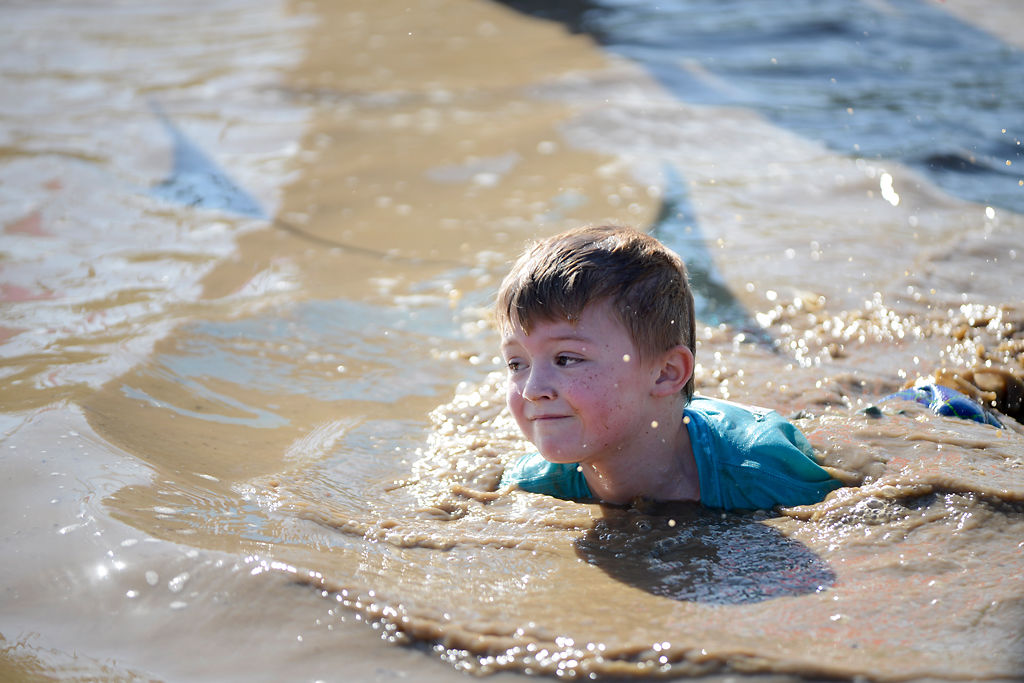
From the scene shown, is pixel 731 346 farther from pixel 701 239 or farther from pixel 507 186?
pixel 507 186

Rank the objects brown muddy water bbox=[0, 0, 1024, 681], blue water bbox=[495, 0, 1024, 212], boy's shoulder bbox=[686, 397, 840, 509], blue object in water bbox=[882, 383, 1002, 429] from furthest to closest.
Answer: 1. blue water bbox=[495, 0, 1024, 212]
2. blue object in water bbox=[882, 383, 1002, 429]
3. boy's shoulder bbox=[686, 397, 840, 509]
4. brown muddy water bbox=[0, 0, 1024, 681]

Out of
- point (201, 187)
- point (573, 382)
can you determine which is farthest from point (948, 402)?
point (201, 187)

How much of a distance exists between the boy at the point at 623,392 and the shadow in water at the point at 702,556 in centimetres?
12

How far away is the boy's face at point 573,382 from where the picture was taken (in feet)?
8.80

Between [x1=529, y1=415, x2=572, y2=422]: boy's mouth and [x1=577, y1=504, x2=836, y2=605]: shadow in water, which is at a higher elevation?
[x1=529, y1=415, x2=572, y2=422]: boy's mouth

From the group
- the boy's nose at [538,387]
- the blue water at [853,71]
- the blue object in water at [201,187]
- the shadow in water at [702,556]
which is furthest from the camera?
the blue water at [853,71]

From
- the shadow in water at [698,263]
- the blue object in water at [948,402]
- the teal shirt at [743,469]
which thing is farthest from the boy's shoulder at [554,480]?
the blue object in water at [948,402]

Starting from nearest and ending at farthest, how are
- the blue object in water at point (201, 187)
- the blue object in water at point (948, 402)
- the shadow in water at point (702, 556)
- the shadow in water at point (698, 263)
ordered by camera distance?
the shadow in water at point (702, 556), the blue object in water at point (948, 402), the shadow in water at point (698, 263), the blue object in water at point (201, 187)

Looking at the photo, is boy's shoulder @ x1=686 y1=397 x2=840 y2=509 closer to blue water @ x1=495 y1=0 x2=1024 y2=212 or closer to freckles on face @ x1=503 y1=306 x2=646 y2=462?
freckles on face @ x1=503 y1=306 x2=646 y2=462

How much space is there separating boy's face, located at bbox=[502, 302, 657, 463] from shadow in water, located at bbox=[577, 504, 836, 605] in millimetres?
244

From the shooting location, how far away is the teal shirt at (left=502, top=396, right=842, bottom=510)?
282 centimetres

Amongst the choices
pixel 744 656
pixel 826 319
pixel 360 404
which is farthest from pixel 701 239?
pixel 744 656

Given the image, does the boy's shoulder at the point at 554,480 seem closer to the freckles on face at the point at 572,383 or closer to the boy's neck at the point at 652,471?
the boy's neck at the point at 652,471

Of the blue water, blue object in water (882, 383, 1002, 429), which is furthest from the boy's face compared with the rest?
the blue water
